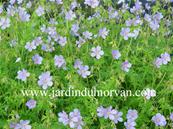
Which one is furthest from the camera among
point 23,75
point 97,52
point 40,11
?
point 40,11

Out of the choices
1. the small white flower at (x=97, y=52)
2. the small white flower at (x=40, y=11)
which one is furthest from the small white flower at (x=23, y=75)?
the small white flower at (x=40, y=11)

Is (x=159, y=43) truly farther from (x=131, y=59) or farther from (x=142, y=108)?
(x=142, y=108)

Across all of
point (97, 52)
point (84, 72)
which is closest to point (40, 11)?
point (97, 52)

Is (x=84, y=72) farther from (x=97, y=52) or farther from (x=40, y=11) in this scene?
(x=40, y=11)

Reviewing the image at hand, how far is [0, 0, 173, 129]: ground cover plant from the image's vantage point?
3.13 meters

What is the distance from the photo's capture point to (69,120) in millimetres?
2961

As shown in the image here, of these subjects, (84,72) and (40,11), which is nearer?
(84,72)

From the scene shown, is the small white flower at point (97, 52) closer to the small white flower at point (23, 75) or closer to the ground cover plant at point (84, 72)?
the ground cover plant at point (84, 72)

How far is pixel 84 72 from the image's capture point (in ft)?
11.0

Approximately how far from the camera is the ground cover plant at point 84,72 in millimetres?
3133

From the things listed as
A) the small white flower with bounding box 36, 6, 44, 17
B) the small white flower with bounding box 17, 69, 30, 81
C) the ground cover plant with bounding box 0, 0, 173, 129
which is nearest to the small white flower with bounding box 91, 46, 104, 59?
the ground cover plant with bounding box 0, 0, 173, 129

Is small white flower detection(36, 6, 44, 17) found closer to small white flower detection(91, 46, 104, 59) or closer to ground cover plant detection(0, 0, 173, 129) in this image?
ground cover plant detection(0, 0, 173, 129)

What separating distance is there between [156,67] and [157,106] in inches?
11.9

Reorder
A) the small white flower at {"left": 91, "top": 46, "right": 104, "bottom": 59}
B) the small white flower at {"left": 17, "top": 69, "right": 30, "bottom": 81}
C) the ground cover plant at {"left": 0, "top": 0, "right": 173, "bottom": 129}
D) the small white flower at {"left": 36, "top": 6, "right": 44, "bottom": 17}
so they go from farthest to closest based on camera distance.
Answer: the small white flower at {"left": 36, "top": 6, "right": 44, "bottom": 17}, the small white flower at {"left": 91, "top": 46, "right": 104, "bottom": 59}, the small white flower at {"left": 17, "top": 69, "right": 30, "bottom": 81}, the ground cover plant at {"left": 0, "top": 0, "right": 173, "bottom": 129}
